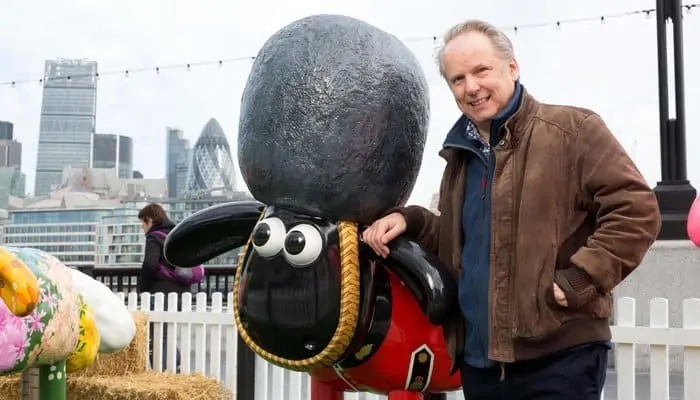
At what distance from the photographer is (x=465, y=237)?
1.98 meters

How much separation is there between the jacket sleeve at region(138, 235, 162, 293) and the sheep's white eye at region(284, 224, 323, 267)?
3.66m

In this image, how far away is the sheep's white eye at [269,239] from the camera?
2.24 meters

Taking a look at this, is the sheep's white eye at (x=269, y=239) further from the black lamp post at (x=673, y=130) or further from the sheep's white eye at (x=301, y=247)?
the black lamp post at (x=673, y=130)

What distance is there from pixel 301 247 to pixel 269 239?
98 millimetres

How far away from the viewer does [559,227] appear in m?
1.78

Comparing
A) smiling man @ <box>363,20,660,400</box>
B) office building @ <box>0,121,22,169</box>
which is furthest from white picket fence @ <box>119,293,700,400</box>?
office building @ <box>0,121,22,169</box>

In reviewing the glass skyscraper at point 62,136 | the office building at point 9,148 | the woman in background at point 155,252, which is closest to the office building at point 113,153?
the glass skyscraper at point 62,136

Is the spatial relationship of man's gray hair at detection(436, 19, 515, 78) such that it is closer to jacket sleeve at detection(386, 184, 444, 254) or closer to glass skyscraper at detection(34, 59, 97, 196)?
jacket sleeve at detection(386, 184, 444, 254)

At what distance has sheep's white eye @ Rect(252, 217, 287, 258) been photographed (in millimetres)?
2236

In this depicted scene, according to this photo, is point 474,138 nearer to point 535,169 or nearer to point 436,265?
point 535,169

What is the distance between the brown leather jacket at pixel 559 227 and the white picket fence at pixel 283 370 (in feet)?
4.57

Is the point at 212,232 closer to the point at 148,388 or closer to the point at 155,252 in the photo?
the point at 148,388

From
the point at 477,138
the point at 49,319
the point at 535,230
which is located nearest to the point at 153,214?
the point at 49,319

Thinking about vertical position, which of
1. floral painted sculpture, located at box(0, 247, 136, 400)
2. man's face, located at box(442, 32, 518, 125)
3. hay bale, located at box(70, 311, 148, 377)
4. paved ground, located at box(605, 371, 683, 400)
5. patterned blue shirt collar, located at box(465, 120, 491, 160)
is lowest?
paved ground, located at box(605, 371, 683, 400)
